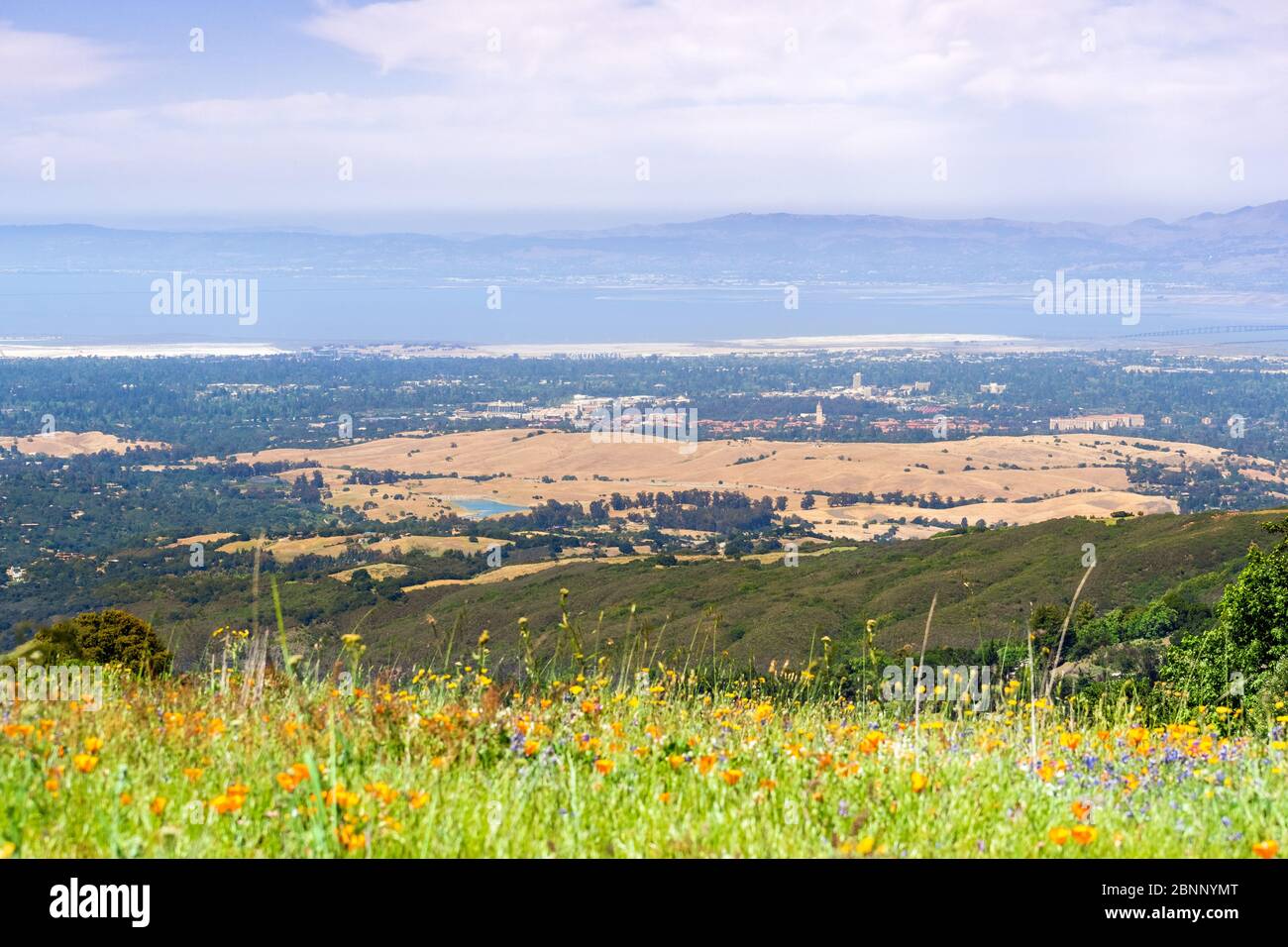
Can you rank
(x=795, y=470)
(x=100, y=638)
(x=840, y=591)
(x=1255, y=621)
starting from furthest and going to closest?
(x=795, y=470) < (x=840, y=591) < (x=1255, y=621) < (x=100, y=638)

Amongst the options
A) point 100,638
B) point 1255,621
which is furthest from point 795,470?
point 100,638

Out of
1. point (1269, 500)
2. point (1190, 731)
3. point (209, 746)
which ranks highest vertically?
point (209, 746)

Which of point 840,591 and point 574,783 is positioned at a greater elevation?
point 574,783

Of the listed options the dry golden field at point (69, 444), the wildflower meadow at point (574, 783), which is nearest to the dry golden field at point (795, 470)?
the dry golden field at point (69, 444)

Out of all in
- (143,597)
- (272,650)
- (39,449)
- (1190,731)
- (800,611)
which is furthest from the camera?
(39,449)

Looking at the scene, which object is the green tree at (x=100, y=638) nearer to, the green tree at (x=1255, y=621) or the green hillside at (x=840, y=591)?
the green hillside at (x=840, y=591)

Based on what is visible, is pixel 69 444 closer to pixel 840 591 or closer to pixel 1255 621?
pixel 840 591

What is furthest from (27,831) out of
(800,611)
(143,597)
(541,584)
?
(143,597)

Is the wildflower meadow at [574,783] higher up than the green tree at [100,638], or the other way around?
the wildflower meadow at [574,783]
